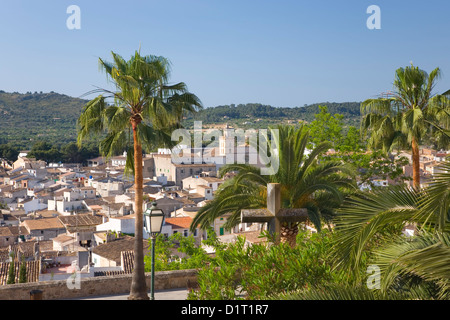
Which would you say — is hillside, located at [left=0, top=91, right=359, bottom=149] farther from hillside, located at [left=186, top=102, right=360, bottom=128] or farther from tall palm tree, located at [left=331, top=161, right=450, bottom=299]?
tall palm tree, located at [left=331, top=161, right=450, bottom=299]

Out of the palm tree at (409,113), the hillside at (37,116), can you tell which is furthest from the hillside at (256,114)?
the palm tree at (409,113)

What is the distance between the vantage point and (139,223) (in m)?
8.86

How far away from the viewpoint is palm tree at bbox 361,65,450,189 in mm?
10188

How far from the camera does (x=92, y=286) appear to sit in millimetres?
8484

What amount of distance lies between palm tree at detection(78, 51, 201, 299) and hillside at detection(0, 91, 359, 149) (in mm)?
127887

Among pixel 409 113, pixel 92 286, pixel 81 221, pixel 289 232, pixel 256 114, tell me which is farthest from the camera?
pixel 256 114

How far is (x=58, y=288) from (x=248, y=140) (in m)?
3.73

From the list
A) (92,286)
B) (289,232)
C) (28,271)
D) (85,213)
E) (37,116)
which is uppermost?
(37,116)

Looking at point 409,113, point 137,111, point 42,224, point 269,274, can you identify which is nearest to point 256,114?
point 42,224

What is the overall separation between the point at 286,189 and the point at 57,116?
185571 mm

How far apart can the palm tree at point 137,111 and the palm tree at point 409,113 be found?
13.3ft

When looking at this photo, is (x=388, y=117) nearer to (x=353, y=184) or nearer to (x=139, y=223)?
(x=353, y=184)

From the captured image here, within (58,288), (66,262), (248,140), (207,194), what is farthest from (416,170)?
(207,194)

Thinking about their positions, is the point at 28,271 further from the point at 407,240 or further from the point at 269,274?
the point at 407,240
